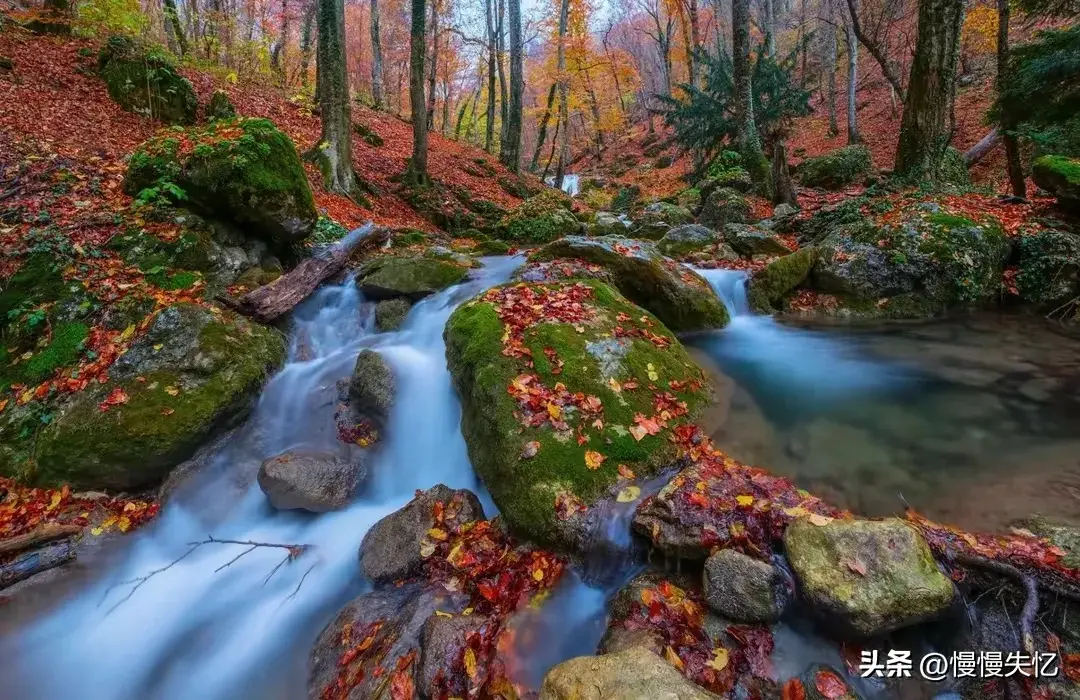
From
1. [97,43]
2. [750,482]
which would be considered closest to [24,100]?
[97,43]

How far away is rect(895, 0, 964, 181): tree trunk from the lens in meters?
8.73

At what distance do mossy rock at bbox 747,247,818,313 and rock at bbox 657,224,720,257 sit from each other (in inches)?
73.7

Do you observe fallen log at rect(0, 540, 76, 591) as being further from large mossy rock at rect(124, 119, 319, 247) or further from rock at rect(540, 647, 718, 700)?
large mossy rock at rect(124, 119, 319, 247)

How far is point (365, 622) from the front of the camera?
131 inches

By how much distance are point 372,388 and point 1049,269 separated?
30.4 feet

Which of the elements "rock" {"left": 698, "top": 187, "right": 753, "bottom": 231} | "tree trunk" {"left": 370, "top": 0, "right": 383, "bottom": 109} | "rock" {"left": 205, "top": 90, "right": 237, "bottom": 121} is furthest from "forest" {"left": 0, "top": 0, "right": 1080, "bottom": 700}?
"tree trunk" {"left": 370, "top": 0, "right": 383, "bottom": 109}

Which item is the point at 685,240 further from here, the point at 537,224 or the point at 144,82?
the point at 144,82

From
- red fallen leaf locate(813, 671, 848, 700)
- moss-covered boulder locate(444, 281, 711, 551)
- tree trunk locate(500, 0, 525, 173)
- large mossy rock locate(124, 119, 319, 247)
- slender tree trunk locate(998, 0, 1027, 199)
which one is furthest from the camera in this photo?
tree trunk locate(500, 0, 525, 173)

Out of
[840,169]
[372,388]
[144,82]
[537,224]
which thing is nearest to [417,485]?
[372,388]

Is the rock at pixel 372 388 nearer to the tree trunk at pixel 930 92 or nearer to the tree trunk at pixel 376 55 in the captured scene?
the tree trunk at pixel 930 92

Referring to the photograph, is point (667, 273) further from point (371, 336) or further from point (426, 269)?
point (371, 336)

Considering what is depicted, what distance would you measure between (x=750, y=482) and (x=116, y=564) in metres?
4.99

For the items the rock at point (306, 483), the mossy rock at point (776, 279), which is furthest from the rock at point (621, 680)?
the mossy rock at point (776, 279)

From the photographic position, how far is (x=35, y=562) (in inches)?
150
